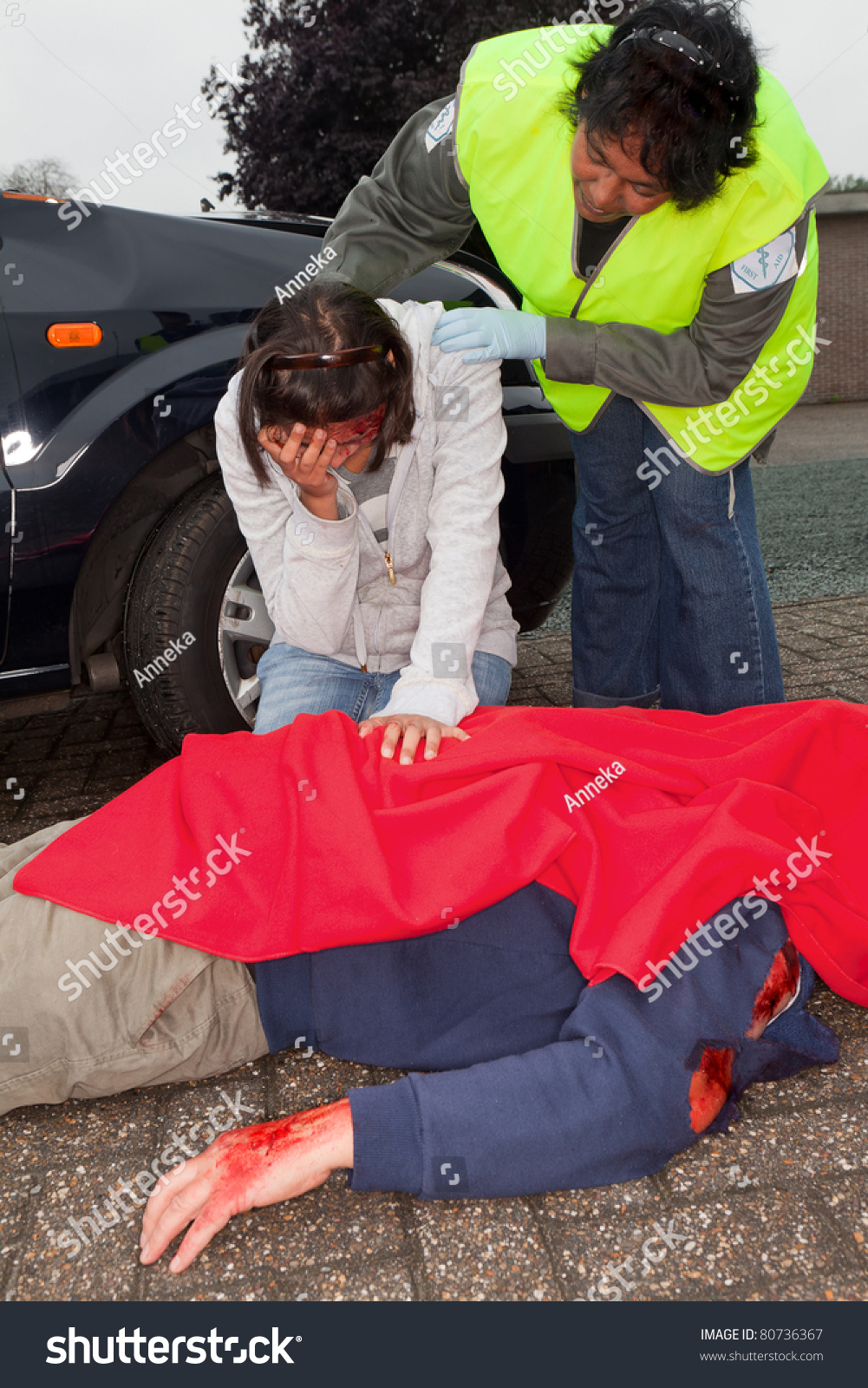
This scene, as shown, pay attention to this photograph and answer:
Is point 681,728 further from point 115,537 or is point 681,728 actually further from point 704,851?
point 115,537

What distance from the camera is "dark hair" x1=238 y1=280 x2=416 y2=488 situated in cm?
189

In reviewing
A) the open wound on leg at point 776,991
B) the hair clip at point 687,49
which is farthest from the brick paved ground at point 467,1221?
the hair clip at point 687,49

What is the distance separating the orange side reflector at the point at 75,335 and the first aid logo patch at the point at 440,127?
0.89 m

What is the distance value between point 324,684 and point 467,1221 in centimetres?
124

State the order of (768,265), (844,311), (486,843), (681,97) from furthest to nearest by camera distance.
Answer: (844,311), (768,265), (681,97), (486,843)

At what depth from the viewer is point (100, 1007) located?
1.47m

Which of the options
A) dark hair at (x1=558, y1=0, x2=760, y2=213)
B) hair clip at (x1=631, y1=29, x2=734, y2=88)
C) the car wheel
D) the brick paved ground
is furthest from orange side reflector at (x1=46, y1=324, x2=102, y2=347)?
the brick paved ground

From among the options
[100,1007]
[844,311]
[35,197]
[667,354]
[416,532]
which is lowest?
[844,311]

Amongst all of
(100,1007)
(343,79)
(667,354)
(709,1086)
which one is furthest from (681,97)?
(343,79)

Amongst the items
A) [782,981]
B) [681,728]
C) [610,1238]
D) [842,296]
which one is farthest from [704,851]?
[842,296]

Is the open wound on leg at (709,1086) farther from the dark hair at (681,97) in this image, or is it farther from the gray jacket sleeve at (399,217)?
the gray jacket sleeve at (399,217)

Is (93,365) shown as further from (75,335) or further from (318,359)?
(318,359)

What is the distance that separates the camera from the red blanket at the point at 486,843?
144cm

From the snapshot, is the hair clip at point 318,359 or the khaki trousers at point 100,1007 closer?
the khaki trousers at point 100,1007
